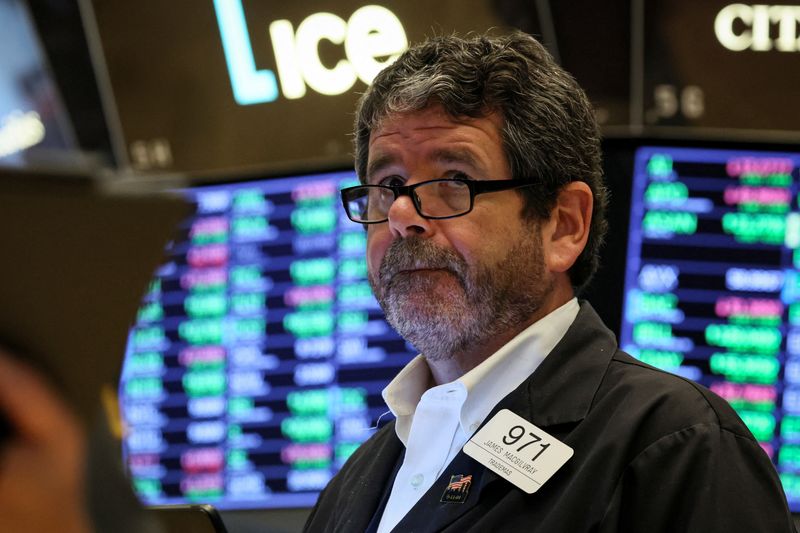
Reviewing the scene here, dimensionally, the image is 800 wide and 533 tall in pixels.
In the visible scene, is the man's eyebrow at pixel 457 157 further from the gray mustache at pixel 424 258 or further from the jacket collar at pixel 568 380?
the jacket collar at pixel 568 380

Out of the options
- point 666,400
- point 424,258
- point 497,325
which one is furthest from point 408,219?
point 666,400

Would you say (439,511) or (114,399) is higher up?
(114,399)

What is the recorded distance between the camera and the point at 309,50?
247 centimetres

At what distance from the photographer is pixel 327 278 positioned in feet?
8.09

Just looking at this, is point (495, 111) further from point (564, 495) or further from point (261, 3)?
point (261, 3)

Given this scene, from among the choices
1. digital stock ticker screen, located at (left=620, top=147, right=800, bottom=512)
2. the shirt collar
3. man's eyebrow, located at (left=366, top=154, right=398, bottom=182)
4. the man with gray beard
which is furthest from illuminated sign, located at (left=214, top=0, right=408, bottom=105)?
the shirt collar

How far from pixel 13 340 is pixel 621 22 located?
212 cm

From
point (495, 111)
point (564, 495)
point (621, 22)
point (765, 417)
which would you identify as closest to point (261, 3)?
point (621, 22)

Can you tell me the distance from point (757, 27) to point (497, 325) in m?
1.14

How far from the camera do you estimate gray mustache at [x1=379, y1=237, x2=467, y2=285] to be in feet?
4.75

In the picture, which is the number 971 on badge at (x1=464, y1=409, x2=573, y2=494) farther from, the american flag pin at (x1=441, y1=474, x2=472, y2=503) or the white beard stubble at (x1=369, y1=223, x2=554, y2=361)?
the white beard stubble at (x1=369, y1=223, x2=554, y2=361)

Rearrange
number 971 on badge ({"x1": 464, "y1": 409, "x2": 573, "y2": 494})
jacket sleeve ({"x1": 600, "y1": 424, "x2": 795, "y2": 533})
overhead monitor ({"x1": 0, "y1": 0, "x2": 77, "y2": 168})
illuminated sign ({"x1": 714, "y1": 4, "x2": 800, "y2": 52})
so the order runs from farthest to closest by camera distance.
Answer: overhead monitor ({"x1": 0, "y1": 0, "x2": 77, "y2": 168}), illuminated sign ({"x1": 714, "y1": 4, "x2": 800, "y2": 52}), number 971 on badge ({"x1": 464, "y1": 409, "x2": 573, "y2": 494}), jacket sleeve ({"x1": 600, "y1": 424, "x2": 795, "y2": 533})

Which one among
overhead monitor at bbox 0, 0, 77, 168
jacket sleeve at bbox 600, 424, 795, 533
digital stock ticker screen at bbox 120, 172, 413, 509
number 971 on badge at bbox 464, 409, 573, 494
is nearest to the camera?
jacket sleeve at bbox 600, 424, 795, 533

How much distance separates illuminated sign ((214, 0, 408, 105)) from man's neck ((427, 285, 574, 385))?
1.04m
